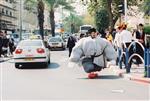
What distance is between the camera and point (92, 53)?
17.7 m

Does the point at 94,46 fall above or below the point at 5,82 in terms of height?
above

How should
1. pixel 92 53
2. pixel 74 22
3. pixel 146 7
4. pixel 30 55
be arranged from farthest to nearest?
pixel 74 22, pixel 146 7, pixel 30 55, pixel 92 53

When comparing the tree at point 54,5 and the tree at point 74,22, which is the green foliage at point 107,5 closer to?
the tree at point 54,5

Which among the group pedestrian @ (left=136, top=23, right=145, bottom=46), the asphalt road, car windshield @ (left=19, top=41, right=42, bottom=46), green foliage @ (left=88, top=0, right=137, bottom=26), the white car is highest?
green foliage @ (left=88, top=0, right=137, bottom=26)

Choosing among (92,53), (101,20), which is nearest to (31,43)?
(92,53)

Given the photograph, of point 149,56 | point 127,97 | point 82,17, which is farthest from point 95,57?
A: point 82,17

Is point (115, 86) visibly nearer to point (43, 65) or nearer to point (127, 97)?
point (127, 97)

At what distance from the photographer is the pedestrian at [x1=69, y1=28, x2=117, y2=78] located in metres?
17.6

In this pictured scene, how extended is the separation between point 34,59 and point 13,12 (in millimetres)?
90875

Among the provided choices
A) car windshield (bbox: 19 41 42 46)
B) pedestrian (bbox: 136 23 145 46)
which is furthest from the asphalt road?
car windshield (bbox: 19 41 42 46)

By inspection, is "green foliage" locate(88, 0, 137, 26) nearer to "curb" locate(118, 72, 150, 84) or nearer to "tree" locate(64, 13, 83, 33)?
"curb" locate(118, 72, 150, 84)

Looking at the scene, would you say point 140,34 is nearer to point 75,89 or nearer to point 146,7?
point 75,89

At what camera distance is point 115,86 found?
15008mm

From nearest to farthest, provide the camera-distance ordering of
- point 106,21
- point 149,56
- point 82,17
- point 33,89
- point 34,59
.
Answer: point 33,89 < point 149,56 < point 34,59 < point 106,21 < point 82,17
